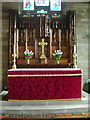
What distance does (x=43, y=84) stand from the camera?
615 centimetres

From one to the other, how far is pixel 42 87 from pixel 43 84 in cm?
9

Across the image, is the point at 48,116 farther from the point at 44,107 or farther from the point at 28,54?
the point at 28,54

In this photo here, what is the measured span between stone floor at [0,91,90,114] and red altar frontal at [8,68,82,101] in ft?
0.85

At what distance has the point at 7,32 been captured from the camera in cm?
831

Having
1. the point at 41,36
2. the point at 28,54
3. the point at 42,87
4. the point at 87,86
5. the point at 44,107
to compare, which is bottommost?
the point at 44,107

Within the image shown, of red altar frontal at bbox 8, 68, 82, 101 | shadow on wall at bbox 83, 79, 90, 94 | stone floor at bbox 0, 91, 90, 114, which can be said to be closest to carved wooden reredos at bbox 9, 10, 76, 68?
shadow on wall at bbox 83, 79, 90, 94

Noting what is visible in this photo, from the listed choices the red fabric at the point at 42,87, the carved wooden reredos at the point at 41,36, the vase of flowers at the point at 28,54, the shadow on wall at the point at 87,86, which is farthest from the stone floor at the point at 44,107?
the carved wooden reredos at the point at 41,36

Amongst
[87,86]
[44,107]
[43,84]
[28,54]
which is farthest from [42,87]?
[87,86]

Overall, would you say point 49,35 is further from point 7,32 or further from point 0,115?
point 0,115

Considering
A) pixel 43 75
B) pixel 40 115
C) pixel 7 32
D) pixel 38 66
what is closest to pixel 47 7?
pixel 7 32

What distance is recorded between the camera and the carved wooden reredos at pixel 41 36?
8.01m

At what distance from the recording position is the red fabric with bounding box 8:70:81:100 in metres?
6.13

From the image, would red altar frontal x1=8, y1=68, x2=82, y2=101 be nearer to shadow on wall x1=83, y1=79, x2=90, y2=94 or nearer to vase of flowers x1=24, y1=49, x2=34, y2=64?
vase of flowers x1=24, y1=49, x2=34, y2=64

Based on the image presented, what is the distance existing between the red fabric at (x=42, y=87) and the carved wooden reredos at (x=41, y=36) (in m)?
1.86
